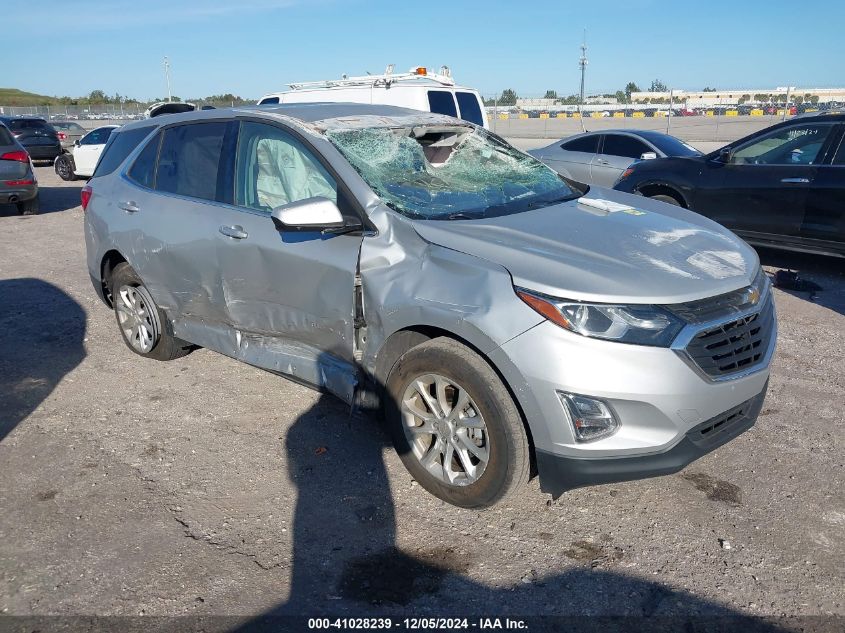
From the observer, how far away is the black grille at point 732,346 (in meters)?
2.87

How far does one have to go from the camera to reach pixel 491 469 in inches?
120

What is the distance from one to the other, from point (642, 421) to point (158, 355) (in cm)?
370

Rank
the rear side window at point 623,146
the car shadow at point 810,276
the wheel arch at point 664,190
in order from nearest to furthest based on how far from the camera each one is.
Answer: the car shadow at point 810,276 < the wheel arch at point 664,190 < the rear side window at point 623,146

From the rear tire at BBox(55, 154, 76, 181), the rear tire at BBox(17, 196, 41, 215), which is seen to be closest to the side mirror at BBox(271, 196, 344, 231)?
the rear tire at BBox(17, 196, 41, 215)

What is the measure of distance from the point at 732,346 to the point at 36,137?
23.0 meters

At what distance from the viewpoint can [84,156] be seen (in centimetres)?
1689

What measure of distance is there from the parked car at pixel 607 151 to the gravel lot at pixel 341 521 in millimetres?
6615

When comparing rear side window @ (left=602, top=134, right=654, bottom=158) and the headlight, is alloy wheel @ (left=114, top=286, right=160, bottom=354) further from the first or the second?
rear side window @ (left=602, top=134, right=654, bottom=158)

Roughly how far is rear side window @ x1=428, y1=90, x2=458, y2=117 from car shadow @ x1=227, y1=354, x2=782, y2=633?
28.7 ft

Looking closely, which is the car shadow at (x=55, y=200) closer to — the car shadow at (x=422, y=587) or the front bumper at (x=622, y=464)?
the car shadow at (x=422, y=587)

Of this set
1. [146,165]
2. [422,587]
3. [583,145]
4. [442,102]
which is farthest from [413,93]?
[422,587]

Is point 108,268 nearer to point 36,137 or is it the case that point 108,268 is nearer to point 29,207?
point 29,207

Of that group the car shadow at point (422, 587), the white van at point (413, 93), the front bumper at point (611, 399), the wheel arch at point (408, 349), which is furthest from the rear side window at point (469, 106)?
the front bumper at point (611, 399)

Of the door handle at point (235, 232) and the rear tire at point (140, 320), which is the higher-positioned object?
the door handle at point (235, 232)
